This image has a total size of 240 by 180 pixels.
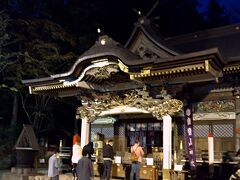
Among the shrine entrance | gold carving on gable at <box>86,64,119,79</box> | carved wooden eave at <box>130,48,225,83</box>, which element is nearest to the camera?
carved wooden eave at <box>130,48,225,83</box>

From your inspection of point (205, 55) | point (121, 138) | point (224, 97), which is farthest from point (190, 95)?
point (121, 138)

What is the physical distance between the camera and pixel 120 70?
498 inches

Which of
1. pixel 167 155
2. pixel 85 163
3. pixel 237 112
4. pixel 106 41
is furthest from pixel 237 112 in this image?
pixel 85 163

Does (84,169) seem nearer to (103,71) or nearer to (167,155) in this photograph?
(167,155)

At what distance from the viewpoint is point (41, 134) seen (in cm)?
2423

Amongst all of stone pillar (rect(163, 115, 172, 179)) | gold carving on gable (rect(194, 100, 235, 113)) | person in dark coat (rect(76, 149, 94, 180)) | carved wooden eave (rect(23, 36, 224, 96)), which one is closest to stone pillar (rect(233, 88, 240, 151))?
gold carving on gable (rect(194, 100, 235, 113))

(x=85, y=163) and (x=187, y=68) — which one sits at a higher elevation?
(x=187, y=68)

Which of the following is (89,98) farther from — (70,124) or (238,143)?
(70,124)

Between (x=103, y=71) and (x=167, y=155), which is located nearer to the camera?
(x=167, y=155)

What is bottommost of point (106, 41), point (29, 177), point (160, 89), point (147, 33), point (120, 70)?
point (29, 177)

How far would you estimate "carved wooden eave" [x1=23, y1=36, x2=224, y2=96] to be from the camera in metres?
10.6

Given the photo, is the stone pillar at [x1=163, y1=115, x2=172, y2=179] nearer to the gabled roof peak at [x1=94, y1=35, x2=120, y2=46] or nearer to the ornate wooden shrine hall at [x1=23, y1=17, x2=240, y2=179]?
the ornate wooden shrine hall at [x1=23, y1=17, x2=240, y2=179]

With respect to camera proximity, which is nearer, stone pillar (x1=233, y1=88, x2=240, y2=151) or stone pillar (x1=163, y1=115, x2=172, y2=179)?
stone pillar (x1=163, y1=115, x2=172, y2=179)

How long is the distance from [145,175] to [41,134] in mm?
13390
